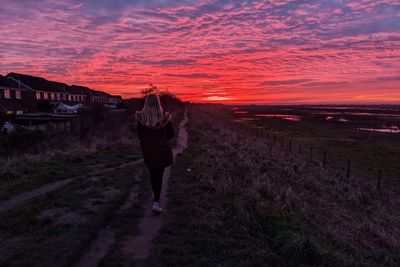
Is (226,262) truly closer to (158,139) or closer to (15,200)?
(158,139)

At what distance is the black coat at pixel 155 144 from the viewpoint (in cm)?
600

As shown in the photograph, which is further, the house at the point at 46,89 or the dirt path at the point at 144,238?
the house at the point at 46,89

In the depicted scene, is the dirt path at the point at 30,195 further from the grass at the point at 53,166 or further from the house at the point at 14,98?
the house at the point at 14,98

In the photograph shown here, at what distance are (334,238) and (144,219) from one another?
375cm

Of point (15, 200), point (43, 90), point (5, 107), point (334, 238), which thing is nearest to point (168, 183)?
point (15, 200)

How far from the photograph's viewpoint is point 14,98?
49.3m

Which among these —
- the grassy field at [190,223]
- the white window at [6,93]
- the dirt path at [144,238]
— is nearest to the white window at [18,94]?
the white window at [6,93]

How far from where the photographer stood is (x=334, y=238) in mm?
6340

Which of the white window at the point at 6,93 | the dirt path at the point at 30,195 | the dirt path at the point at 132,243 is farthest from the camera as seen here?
the white window at the point at 6,93

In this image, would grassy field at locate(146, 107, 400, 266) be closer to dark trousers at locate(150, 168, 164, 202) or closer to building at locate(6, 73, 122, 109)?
dark trousers at locate(150, 168, 164, 202)

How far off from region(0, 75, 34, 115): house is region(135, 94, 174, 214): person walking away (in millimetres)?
45254

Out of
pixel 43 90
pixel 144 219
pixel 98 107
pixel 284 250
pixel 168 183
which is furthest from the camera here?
pixel 43 90

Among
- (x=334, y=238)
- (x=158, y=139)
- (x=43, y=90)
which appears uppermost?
(x=43, y=90)

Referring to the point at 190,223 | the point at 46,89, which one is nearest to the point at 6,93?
the point at 46,89
